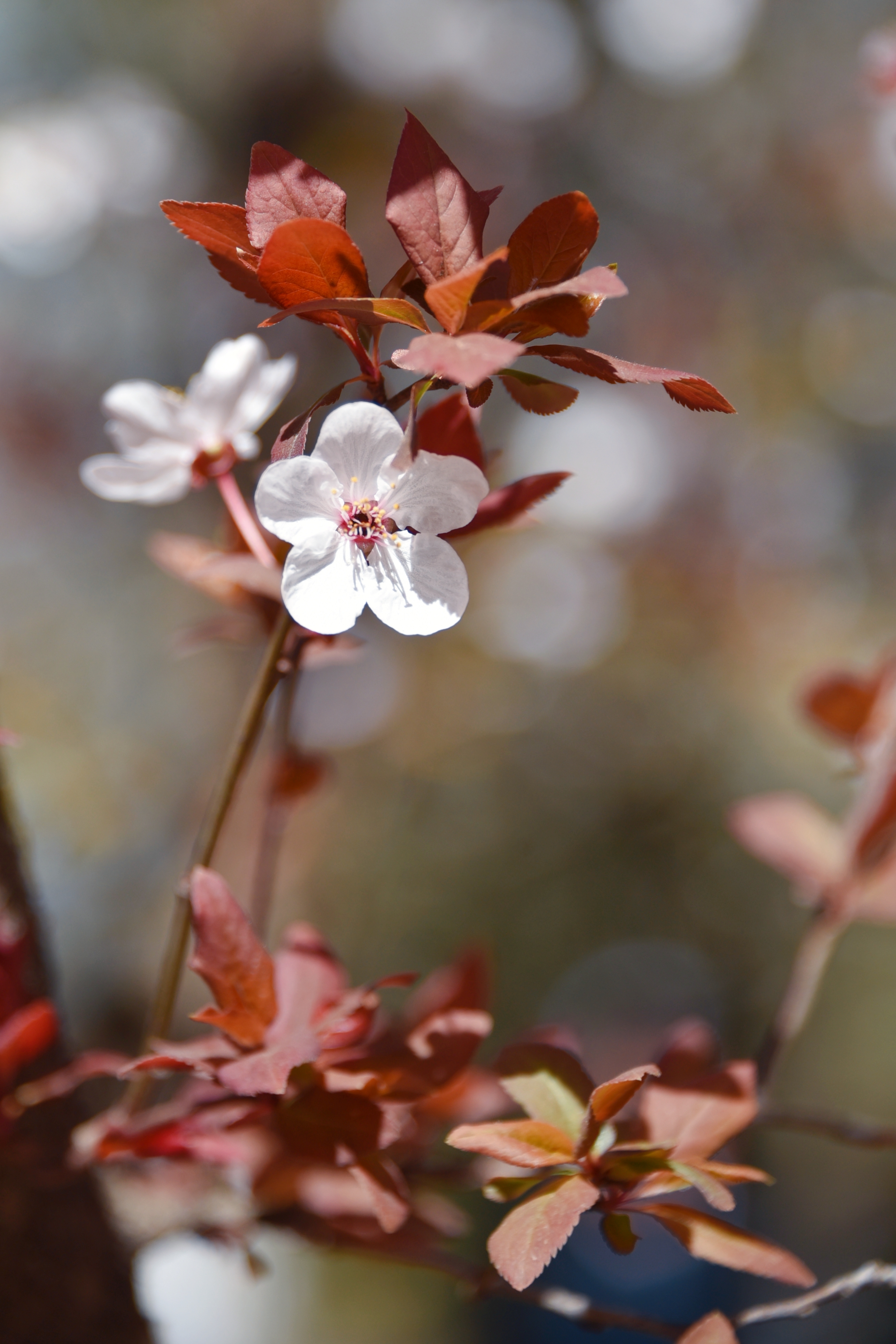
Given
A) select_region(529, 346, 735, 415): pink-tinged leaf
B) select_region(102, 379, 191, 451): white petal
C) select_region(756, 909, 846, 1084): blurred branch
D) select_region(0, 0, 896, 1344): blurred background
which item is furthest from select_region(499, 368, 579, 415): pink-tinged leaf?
select_region(0, 0, 896, 1344): blurred background

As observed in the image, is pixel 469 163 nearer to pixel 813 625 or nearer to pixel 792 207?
pixel 792 207

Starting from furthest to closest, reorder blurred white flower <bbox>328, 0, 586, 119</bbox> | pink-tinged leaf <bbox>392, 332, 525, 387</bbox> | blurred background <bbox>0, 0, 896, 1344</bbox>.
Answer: blurred white flower <bbox>328, 0, 586, 119</bbox>, blurred background <bbox>0, 0, 896, 1344</bbox>, pink-tinged leaf <bbox>392, 332, 525, 387</bbox>

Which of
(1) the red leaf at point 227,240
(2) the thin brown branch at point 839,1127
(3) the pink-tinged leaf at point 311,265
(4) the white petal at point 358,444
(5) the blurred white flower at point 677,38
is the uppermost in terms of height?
(5) the blurred white flower at point 677,38

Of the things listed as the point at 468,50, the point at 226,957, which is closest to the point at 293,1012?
the point at 226,957

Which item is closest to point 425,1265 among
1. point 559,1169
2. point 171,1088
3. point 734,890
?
point 559,1169

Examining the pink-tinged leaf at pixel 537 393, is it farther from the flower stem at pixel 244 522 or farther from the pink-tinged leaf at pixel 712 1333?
the pink-tinged leaf at pixel 712 1333

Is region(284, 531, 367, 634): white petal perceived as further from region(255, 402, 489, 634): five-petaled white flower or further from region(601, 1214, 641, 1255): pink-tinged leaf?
region(601, 1214, 641, 1255): pink-tinged leaf

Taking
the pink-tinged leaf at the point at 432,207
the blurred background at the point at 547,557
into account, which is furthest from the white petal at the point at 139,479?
the blurred background at the point at 547,557

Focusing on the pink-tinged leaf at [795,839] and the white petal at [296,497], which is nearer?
the white petal at [296,497]
